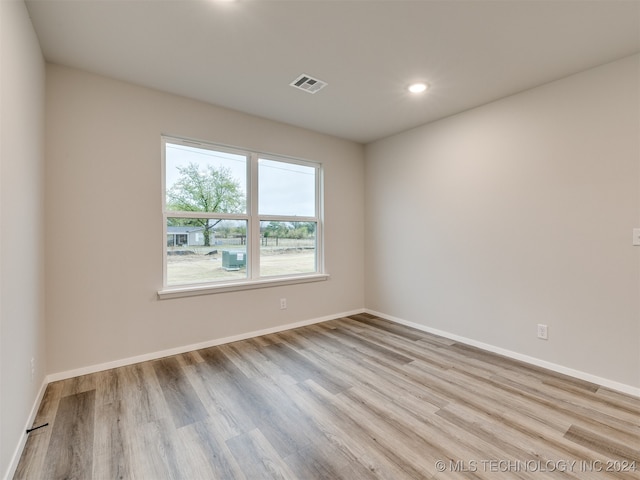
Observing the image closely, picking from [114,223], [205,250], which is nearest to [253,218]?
[205,250]

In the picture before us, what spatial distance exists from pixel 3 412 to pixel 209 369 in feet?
4.48

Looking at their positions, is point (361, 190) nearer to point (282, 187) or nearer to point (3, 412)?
point (282, 187)

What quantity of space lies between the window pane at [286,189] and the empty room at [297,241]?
1.7 inches

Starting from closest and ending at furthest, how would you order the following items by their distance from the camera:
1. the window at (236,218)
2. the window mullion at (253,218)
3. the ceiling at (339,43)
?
the ceiling at (339,43)
the window at (236,218)
the window mullion at (253,218)

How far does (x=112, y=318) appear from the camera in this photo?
2.56m

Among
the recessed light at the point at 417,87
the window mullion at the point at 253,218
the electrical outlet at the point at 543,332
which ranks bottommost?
the electrical outlet at the point at 543,332

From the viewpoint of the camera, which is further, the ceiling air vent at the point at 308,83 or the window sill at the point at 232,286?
the window sill at the point at 232,286

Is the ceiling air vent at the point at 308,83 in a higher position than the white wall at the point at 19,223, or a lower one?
higher

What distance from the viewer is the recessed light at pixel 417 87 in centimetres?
263

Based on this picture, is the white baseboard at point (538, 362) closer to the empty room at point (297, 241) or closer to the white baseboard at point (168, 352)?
the empty room at point (297, 241)

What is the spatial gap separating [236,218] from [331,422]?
2.26 m

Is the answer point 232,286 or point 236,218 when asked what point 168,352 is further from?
point 236,218

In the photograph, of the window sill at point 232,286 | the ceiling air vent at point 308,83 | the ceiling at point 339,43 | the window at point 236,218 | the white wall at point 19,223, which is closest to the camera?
the white wall at point 19,223

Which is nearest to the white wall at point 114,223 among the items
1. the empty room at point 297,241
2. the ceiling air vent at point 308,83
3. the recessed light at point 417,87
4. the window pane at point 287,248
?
the empty room at point 297,241
